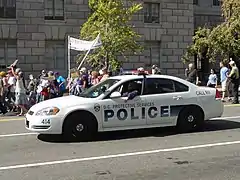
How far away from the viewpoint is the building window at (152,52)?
103 ft

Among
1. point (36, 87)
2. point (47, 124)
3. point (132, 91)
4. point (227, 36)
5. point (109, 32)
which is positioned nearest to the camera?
point (47, 124)

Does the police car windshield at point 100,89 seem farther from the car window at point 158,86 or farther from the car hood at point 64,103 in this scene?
the car window at point 158,86

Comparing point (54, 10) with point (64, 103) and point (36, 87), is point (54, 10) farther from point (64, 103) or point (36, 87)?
point (64, 103)

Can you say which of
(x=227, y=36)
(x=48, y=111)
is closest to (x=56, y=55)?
(x=227, y=36)

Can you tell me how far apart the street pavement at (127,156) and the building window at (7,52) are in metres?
15.1

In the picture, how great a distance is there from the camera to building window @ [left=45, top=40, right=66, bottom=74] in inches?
1109

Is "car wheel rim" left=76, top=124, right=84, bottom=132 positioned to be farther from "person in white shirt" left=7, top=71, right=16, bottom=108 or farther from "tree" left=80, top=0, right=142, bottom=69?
"tree" left=80, top=0, right=142, bottom=69

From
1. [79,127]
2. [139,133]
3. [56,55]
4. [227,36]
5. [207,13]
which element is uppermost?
[207,13]

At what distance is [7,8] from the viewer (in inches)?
1061

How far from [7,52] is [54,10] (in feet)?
12.5

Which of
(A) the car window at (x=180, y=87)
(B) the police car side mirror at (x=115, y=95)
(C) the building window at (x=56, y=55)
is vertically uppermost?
(C) the building window at (x=56, y=55)

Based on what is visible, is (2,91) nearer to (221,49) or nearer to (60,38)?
(60,38)

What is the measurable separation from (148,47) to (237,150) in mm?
22472

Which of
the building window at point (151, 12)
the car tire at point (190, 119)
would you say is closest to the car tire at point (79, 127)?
the car tire at point (190, 119)
